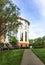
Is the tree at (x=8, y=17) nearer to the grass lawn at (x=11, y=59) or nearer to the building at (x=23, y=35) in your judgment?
the grass lawn at (x=11, y=59)

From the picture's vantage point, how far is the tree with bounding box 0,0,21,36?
125ft

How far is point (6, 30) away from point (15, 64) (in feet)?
81.3

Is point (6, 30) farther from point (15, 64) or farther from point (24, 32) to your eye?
point (24, 32)

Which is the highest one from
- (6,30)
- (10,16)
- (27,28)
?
(27,28)

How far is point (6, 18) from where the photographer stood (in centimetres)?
3869

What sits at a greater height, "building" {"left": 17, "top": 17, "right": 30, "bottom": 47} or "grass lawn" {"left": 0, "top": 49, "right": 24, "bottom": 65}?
"building" {"left": 17, "top": 17, "right": 30, "bottom": 47}

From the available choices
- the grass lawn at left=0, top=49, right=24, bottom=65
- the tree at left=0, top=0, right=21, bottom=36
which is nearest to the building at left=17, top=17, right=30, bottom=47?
the tree at left=0, top=0, right=21, bottom=36

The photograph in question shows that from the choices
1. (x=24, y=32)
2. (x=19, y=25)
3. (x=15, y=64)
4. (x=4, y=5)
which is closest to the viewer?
(x=15, y=64)

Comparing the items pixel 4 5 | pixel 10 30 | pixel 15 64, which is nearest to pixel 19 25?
pixel 10 30

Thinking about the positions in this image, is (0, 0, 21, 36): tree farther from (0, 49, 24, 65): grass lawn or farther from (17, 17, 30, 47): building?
(17, 17, 30, 47): building

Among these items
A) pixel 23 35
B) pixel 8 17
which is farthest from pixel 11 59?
pixel 23 35

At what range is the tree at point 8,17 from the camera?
38.0 metres

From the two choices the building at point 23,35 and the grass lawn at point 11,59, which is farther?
the building at point 23,35

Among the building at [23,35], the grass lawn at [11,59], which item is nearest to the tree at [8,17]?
the grass lawn at [11,59]
